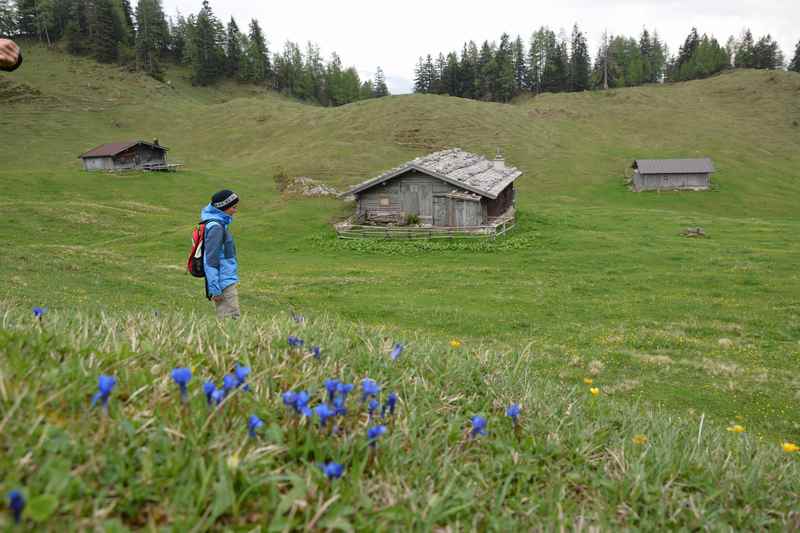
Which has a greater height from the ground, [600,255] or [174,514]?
[174,514]

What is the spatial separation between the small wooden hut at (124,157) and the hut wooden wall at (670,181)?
62.0m

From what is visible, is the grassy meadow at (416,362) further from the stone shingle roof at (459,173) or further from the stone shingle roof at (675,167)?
the stone shingle roof at (675,167)

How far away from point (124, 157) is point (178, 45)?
86070 millimetres

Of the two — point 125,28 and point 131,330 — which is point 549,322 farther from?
point 125,28

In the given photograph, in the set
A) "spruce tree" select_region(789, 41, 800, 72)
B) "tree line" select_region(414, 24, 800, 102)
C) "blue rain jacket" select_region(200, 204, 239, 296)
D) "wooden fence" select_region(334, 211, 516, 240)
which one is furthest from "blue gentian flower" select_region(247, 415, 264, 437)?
"spruce tree" select_region(789, 41, 800, 72)

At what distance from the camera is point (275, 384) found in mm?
3260

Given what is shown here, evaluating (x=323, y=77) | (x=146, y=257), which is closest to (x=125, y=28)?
(x=323, y=77)

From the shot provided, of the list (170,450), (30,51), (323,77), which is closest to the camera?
(170,450)

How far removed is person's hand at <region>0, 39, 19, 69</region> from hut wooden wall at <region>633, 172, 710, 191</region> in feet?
220

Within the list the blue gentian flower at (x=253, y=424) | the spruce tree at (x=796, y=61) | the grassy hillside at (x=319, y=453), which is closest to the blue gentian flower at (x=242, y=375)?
the grassy hillside at (x=319, y=453)

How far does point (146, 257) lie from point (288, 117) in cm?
7474

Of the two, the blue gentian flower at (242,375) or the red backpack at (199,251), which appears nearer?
the blue gentian flower at (242,375)

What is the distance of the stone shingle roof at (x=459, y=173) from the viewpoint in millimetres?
36906

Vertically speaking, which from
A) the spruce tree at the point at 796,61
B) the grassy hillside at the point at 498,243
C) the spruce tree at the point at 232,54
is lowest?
the grassy hillside at the point at 498,243
